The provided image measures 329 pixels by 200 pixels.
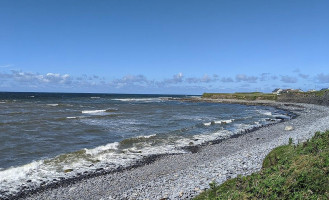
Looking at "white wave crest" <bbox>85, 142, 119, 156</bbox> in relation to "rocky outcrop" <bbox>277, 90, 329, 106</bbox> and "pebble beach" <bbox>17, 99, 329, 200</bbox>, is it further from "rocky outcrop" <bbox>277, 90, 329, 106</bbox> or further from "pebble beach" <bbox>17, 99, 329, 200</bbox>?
"rocky outcrop" <bbox>277, 90, 329, 106</bbox>

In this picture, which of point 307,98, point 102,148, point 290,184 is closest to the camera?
point 290,184

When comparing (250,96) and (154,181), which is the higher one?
(250,96)

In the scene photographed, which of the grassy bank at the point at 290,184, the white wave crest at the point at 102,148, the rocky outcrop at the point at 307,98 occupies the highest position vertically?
the rocky outcrop at the point at 307,98

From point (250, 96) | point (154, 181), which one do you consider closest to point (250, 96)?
point (250, 96)

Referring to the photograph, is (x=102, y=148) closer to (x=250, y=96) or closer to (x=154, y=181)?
(x=154, y=181)

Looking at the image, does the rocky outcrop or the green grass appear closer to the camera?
the rocky outcrop

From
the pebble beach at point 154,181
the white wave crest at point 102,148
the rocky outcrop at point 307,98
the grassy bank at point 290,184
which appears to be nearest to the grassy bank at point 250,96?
the rocky outcrop at point 307,98

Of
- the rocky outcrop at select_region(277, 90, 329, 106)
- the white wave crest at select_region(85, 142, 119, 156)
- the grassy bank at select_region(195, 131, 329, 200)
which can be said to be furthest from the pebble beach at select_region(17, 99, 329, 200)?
the rocky outcrop at select_region(277, 90, 329, 106)

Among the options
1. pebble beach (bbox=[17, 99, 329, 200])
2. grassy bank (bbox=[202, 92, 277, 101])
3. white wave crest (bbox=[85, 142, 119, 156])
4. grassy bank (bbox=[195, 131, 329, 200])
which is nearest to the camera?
grassy bank (bbox=[195, 131, 329, 200])

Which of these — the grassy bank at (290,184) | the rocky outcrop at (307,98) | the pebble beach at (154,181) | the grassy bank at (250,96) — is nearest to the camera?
the grassy bank at (290,184)

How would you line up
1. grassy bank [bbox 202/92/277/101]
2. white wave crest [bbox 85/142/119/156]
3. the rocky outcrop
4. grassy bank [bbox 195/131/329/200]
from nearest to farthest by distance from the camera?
grassy bank [bbox 195/131/329/200], white wave crest [bbox 85/142/119/156], the rocky outcrop, grassy bank [bbox 202/92/277/101]

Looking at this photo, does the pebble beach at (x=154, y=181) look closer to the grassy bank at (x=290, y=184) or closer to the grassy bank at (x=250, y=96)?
the grassy bank at (x=290, y=184)

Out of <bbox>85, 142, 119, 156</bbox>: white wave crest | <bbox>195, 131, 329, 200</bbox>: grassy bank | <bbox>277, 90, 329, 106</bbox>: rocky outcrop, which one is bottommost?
<bbox>85, 142, 119, 156</bbox>: white wave crest

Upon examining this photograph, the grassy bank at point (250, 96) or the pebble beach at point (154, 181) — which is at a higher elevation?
the grassy bank at point (250, 96)
